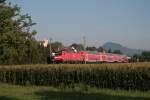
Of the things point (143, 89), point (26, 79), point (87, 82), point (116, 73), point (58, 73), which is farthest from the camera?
point (26, 79)

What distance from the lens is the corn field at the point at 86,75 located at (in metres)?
29.5

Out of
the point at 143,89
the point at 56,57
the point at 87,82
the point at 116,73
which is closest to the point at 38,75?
the point at 87,82

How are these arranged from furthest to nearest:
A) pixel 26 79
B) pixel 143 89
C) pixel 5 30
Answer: pixel 5 30 → pixel 26 79 → pixel 143 89

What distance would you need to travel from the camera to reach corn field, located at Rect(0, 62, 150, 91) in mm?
29477

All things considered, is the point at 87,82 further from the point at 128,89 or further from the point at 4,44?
the point at 4,44

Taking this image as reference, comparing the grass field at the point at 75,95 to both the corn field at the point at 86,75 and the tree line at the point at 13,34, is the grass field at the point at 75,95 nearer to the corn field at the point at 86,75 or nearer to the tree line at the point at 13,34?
the corn field at the point at 86,75

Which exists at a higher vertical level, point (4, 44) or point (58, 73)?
point (4, 44)

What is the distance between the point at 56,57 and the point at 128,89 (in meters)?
35.0

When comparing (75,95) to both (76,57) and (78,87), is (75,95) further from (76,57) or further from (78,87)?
(76,57)

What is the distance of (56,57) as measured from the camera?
208 feet

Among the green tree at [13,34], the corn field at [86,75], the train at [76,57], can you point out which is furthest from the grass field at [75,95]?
the train at [76,57]

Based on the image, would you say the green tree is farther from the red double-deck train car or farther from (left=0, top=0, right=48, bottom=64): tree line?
the red double-deck train car

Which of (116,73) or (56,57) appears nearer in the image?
(116,73)

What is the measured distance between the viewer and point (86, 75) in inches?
1328
